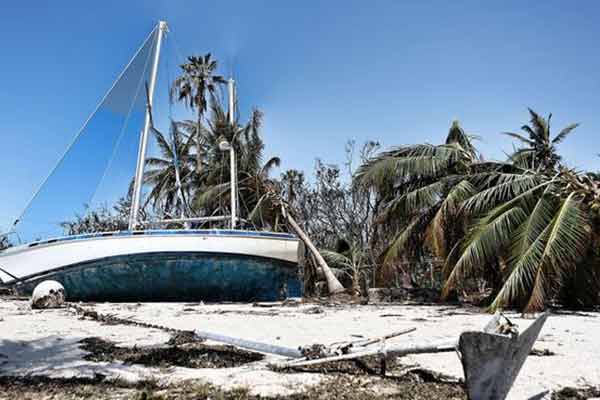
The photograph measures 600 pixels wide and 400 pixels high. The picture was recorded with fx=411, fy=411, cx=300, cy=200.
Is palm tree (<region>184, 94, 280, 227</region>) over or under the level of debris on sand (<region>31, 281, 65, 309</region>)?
over

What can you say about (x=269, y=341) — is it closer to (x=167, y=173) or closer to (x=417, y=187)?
(x=417, y=187)

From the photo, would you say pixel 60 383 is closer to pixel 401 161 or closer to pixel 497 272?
pixel 497 272

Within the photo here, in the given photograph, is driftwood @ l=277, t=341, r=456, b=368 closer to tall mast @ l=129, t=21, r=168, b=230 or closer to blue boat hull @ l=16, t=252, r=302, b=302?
blue boat hull @ l=16, t=252, r=302, b=302

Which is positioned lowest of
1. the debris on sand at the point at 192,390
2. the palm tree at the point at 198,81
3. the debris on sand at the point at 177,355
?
the debris on sand at the point at 192,390

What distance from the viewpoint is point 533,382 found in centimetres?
278

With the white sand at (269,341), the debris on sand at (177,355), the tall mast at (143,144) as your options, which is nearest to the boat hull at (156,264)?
the tall mast at (143,144)

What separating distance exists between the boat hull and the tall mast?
4.57 feet

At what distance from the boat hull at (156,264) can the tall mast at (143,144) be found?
1.39 metres

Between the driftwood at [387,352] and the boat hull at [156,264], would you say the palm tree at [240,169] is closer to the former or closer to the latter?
the boat hull at [156,264]

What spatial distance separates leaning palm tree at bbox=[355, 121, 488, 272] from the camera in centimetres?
1095

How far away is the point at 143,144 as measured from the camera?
1364cm

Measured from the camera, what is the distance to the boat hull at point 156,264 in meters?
→ 11.2

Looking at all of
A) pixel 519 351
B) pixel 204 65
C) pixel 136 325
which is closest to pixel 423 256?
pixel 136 325

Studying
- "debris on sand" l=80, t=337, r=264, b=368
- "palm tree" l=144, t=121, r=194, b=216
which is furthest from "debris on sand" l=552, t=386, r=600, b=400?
"palm tree" l=144, t=121, r=194, b=216
